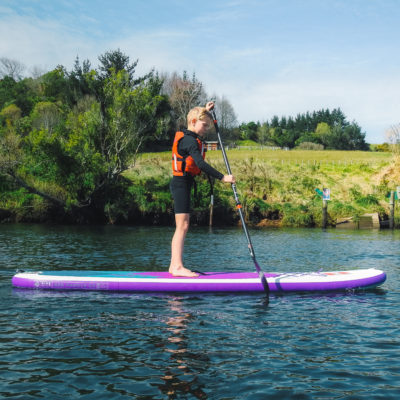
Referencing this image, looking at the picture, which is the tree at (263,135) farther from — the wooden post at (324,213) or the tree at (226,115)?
the wooden post at (324,213)

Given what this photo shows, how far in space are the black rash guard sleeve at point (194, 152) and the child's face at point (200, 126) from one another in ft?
0.98

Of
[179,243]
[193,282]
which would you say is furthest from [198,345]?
[179,243]

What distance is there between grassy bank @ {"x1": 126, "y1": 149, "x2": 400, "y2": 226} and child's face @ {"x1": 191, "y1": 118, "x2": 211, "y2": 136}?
24371 millimetres

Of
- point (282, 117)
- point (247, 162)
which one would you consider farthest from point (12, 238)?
point (282, 117)

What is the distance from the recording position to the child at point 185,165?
7996 mm

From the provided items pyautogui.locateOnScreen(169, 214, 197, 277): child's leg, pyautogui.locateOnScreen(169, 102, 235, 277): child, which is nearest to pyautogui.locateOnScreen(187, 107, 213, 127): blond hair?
pyautogui.locateOnScreen(169, 102, 235, 277): child

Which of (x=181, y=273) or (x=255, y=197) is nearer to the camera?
(x=181, y=273)

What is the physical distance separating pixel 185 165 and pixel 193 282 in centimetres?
202

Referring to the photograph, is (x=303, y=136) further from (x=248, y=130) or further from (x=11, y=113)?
(x=11, y=113)

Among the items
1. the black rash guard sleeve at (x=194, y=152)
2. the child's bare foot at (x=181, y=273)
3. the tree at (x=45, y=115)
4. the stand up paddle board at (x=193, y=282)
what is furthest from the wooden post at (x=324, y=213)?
the tree at (x=45, y=115)

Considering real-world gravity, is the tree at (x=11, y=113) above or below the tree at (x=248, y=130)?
below

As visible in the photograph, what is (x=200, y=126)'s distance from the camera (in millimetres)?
8211

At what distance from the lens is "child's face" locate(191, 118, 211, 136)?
8219mm

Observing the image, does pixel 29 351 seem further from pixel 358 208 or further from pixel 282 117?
pixel 282 117
